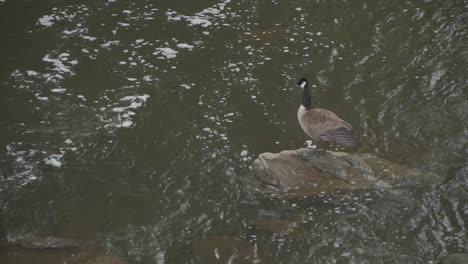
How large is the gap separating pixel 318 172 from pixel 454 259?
8.93 ft

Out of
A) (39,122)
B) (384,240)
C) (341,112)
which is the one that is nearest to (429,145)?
(341,112)

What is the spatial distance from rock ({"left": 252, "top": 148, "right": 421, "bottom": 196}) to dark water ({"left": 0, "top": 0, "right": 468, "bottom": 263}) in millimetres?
234

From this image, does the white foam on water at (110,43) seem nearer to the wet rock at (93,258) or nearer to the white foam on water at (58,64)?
the white foam on water at (58,64)

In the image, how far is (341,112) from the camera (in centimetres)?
1095

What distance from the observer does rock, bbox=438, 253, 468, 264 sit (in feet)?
22.6

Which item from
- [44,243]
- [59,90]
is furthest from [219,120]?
[44,243]

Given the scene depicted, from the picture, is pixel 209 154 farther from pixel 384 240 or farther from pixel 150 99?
pixel 384 240

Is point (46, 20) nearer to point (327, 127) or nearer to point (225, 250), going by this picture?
point (327, 127)

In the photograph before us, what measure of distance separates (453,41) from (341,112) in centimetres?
363

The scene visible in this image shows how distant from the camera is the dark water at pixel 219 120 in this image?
27.1ft

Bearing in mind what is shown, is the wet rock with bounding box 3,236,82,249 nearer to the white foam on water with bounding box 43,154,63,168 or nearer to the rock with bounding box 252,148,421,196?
the white foam on water with bounding box 43,154,63,168

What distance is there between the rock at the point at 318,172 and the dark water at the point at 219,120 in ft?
0.77

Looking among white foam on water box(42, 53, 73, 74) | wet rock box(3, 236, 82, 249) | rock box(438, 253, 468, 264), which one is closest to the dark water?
white foam on water box(42, 53, 73, 74)

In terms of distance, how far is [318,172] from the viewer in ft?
30.1
